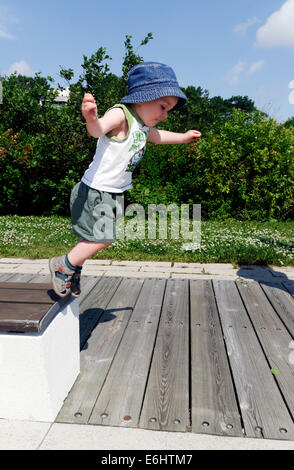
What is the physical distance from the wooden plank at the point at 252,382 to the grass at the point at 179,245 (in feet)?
6.91

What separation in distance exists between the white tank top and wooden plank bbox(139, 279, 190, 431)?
122cm

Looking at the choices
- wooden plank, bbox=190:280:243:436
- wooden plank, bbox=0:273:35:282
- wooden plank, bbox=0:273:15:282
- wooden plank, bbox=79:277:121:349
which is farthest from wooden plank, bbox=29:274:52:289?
wooden plank, bbox=190:280:243:436

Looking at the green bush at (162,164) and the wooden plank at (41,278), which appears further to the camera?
the green bush at (162,164)

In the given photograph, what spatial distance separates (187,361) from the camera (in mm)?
2854

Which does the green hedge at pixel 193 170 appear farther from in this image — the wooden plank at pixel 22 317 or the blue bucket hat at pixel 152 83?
the wooden plank at pixel 22 317

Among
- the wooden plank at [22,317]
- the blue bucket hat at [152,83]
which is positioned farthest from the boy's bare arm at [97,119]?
the wooden plank at [22,317]

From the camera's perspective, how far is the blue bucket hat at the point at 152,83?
8.41 ft

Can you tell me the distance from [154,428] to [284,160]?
8.82 meters

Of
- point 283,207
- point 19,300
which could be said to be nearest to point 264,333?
point 19,300

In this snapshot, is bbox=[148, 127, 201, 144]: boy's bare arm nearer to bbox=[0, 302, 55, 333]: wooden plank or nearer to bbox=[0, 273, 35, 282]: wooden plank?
bbox=[0, 302, 55, 333]: wooden plank

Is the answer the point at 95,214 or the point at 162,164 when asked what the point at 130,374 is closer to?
the point at 95,214

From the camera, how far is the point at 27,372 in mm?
2131

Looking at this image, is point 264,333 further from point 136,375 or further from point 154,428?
point 154,428

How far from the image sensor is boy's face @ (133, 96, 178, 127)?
2645 millimetres
